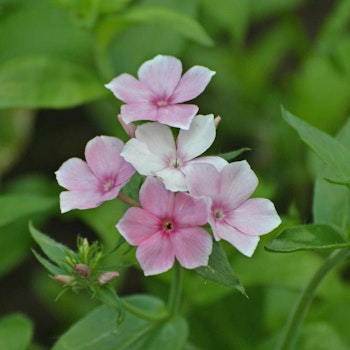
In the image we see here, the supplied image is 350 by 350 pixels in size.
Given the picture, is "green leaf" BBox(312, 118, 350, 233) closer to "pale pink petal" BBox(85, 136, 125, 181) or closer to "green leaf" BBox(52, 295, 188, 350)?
"green leaf" BBox(52, 295, 188, 350)

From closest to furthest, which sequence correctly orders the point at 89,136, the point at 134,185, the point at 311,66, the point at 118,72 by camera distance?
1. the point at 134,185
2. the point at 118,72
3. the point at 311,66
4. the point at 89,136

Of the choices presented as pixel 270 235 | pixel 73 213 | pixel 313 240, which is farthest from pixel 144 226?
pixel 73 213

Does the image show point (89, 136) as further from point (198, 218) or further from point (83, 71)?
point (198, 218)

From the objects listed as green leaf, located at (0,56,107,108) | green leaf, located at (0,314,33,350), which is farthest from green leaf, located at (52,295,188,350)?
green leaf, located at (0,56,107,108)

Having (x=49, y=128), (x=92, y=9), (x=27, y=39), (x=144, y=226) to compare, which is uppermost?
(x=144, y=226)

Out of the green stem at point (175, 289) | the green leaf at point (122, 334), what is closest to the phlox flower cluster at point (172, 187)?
the green stem at point (175, 289)

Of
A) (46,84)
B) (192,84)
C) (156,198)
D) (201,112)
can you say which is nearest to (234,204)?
(156,198)

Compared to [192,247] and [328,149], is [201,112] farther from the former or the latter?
[192,247]

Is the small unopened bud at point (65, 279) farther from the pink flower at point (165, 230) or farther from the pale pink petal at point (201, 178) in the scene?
the pale pink petal at point (201, 178)
